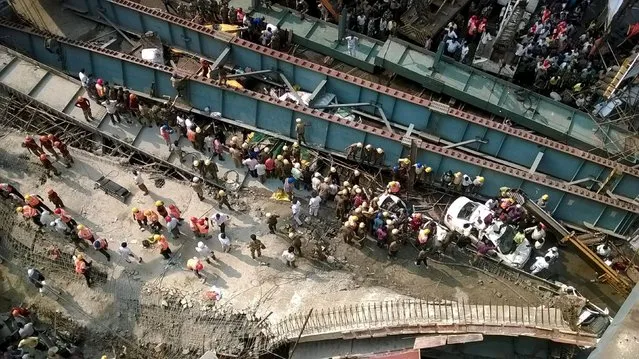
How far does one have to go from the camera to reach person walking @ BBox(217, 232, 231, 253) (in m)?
19.1

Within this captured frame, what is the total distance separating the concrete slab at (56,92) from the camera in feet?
74.5

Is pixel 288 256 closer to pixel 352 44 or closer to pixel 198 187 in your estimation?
pixel 198 187

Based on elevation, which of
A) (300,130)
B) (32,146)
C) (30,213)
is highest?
(300,130)

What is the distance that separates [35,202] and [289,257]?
28.3ft

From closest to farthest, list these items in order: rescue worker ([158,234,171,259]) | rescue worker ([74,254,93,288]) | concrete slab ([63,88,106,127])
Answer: rescue worker ([74,254,93,288]), rescue worker ([158,234,171,259]), concrete slab ([63,88,106,127])

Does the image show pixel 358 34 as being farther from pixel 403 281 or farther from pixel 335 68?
pixel 403 281

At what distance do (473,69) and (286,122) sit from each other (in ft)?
26.4

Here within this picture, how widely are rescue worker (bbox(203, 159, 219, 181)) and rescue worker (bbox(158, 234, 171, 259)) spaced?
3098 mm

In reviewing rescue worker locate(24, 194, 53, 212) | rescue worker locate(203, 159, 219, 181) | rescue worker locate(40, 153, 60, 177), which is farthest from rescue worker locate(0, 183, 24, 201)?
rescue worker locate(203, 159, 219, 181)

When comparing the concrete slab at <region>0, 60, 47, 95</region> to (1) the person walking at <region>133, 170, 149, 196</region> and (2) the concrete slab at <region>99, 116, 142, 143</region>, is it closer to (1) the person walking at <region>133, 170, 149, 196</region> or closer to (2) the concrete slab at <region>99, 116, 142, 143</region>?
(2) the concrete slab at <region>99, 116, 142, 143</region>

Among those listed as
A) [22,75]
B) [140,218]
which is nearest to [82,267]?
[140,218]

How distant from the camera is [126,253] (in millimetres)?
19000

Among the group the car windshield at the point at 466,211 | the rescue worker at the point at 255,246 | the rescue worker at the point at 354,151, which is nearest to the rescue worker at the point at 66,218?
the rescue worker at the point at 255,246

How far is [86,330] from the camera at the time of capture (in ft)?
60.7
